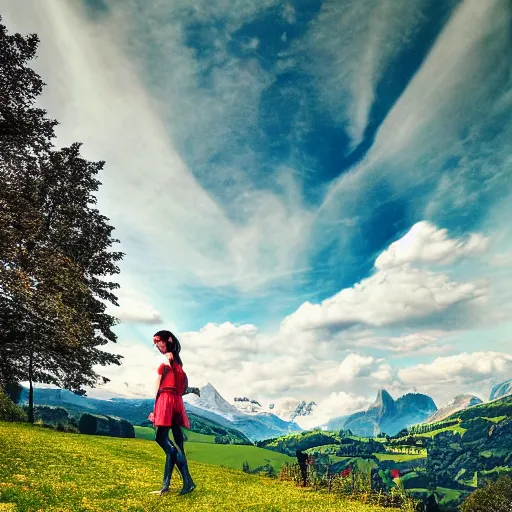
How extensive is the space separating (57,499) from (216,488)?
5705mm

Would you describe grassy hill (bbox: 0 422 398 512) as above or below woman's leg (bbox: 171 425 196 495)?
below

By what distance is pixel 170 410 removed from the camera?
29.1 ft

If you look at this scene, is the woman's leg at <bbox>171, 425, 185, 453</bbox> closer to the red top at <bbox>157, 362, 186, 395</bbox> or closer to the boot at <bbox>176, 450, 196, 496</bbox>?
the boot at <bbox>176, 450, 196, 496</bbox>

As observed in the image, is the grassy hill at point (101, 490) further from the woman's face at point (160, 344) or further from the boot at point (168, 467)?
the woman's face at point (160, 344)

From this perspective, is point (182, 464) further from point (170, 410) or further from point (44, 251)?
point (44, 251)

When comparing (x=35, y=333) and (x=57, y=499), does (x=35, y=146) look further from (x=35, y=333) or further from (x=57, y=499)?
(x=57, y=499)

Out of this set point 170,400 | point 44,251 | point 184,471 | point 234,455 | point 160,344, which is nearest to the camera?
point 170,400

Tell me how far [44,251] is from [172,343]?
11.3 meters

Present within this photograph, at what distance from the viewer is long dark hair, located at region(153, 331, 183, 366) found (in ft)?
31.2

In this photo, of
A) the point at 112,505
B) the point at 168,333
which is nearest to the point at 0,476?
the point at 112,505

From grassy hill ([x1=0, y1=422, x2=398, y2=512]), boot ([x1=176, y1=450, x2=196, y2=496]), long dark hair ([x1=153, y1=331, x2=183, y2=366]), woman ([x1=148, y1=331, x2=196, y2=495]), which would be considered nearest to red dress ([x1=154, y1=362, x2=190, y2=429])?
woman ([x1=148, y1=331, x2=196, y2=495])

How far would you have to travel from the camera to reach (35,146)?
22.1 m

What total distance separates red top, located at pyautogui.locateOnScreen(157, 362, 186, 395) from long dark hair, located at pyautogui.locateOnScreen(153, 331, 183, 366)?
203 mm

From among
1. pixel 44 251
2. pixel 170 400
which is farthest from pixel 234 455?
pixel 170 400
